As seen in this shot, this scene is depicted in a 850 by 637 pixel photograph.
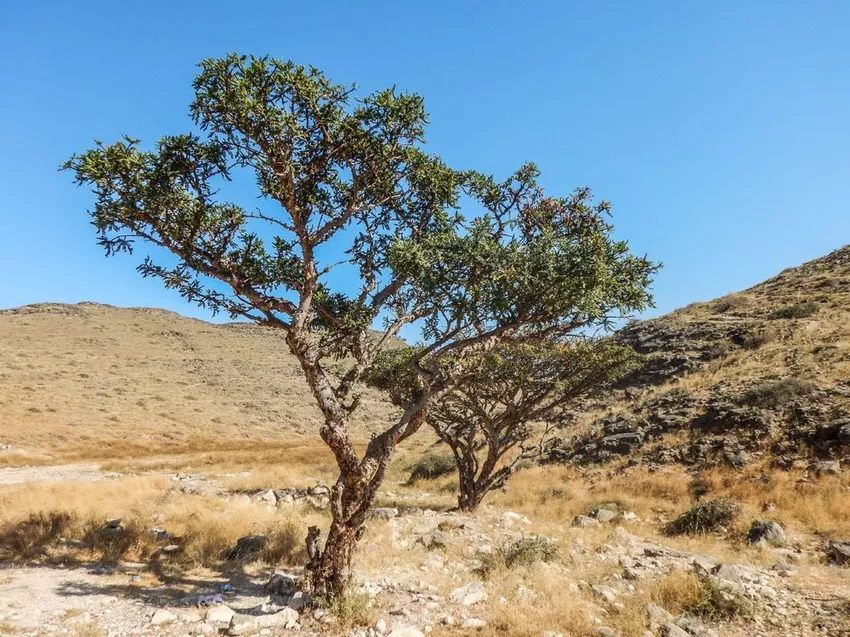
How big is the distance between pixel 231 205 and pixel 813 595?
46.6 ft

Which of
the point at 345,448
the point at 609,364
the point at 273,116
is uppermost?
the point at 273,116

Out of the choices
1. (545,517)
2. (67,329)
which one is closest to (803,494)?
(545,517)

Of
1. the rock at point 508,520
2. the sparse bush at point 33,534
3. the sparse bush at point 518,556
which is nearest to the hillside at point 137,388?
the sparse bush at point 33,534

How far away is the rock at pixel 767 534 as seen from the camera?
13.8m

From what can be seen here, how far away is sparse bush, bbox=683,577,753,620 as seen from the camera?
26.9 ft

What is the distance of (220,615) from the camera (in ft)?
26.1

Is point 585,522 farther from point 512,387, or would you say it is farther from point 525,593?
point 525,593

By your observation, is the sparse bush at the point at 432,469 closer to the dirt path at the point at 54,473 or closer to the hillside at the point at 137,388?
the hillside at the point at 137,388

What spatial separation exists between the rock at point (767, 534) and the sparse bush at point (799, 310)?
30738mm

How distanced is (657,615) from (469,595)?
3301mm

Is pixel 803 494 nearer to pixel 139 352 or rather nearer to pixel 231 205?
pixel 231 205

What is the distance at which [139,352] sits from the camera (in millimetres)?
75000

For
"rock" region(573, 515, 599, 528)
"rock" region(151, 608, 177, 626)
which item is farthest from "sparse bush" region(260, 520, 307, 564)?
"rock" region(573, 515, 599, 528)

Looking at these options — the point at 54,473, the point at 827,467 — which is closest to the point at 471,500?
the point at 827,467
